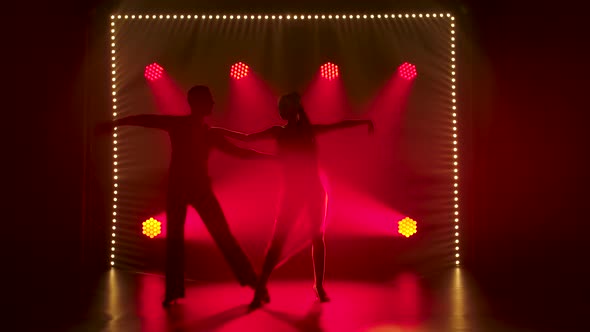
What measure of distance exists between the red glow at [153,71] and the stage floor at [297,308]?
1918mm

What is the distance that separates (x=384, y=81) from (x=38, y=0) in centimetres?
337

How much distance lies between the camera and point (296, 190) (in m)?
4.12

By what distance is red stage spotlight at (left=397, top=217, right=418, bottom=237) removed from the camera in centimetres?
552

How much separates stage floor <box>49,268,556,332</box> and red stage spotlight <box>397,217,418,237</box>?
1.58 feet

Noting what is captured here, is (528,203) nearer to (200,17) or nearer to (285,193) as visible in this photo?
(285,193)

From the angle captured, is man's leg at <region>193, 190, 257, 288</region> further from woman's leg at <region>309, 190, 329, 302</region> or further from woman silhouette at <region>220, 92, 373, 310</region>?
woman's leg at <region>309, 190, 329, 302</region>

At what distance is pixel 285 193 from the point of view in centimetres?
413

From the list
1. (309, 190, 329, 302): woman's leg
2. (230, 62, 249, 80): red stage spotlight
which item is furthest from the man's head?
(230, 62, 249, 80): red stage spotlight

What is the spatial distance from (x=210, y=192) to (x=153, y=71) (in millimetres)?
1848

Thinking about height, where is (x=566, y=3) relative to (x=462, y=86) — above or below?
above

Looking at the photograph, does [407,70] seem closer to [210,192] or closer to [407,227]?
[407,227]

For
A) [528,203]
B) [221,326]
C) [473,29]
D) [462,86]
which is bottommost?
[221,326]

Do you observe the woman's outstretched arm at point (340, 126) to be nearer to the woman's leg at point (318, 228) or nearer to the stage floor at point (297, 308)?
the woman's leg at point (318, 228)

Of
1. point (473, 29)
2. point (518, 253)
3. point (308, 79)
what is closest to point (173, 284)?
point (308, 79)
